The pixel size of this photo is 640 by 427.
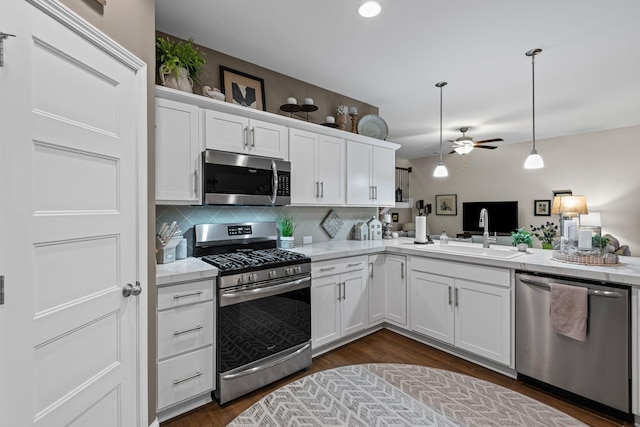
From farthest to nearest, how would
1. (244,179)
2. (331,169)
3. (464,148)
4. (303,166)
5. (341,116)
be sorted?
(464,148), (341,116), (331,169), (303,166), (244,179)

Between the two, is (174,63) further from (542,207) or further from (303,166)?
(542,207)

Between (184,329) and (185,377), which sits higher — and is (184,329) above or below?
above

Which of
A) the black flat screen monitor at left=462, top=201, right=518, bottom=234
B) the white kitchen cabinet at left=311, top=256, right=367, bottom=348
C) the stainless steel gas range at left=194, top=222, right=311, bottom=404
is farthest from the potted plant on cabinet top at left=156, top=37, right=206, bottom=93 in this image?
the black flat screen monitor at left=462, top=201, right=518, bottom=234

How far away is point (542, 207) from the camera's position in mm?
6430

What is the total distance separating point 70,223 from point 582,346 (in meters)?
3.08

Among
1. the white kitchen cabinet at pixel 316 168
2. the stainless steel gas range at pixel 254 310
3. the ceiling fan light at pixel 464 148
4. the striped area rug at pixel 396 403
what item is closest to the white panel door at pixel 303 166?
the white kitchen cabinet at pixel 316 168

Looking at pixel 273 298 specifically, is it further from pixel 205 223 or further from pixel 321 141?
pixel 321 141

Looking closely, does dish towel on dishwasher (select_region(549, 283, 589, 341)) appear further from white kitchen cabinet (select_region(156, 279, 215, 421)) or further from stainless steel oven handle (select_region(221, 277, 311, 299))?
white kitchen cabinet (select_region(156, 279, 215, 421))

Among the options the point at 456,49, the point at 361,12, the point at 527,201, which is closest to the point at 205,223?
the point at 361,12

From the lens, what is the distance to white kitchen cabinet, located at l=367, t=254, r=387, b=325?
3.15 m

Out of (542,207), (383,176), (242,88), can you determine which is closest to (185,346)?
(242,88)

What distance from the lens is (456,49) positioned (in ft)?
8.68

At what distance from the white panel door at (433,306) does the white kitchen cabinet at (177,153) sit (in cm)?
222

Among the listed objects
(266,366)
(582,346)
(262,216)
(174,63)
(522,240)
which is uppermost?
(174,63)
